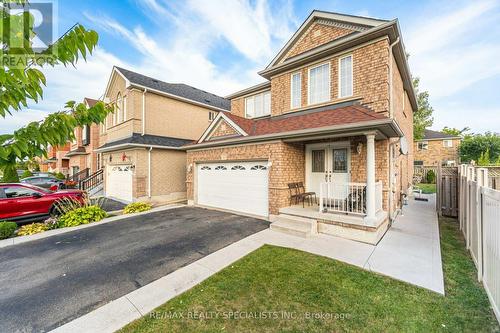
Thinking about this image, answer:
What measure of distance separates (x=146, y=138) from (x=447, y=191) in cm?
1556

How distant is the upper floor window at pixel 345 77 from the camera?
8.16 m

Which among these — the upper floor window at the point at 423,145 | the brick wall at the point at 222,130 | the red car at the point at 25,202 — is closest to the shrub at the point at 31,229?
the red car at the point at 25,202

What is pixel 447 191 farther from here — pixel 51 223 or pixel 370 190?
pixel 51 223

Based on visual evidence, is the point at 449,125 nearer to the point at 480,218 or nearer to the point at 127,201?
the point at 480,218

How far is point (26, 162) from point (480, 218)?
7.09 meters

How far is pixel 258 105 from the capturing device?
12961 mm

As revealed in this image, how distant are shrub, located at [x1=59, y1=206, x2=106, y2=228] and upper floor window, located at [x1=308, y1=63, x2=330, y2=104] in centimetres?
1044

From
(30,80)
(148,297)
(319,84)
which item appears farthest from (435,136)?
(30,80)

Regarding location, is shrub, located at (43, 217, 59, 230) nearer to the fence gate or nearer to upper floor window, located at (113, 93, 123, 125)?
upper floor window, located at (113, 93, 123, 125)

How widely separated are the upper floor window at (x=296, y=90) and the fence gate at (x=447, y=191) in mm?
7104

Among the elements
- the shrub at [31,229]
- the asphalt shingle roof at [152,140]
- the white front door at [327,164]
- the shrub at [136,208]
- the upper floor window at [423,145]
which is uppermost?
the upper floor window at [423,145]

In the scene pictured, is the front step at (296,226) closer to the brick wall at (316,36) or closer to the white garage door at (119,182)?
the brick wall at (316,36)

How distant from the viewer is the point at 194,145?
11.1 m

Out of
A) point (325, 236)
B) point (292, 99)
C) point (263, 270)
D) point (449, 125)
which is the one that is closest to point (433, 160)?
point (449, 125)
